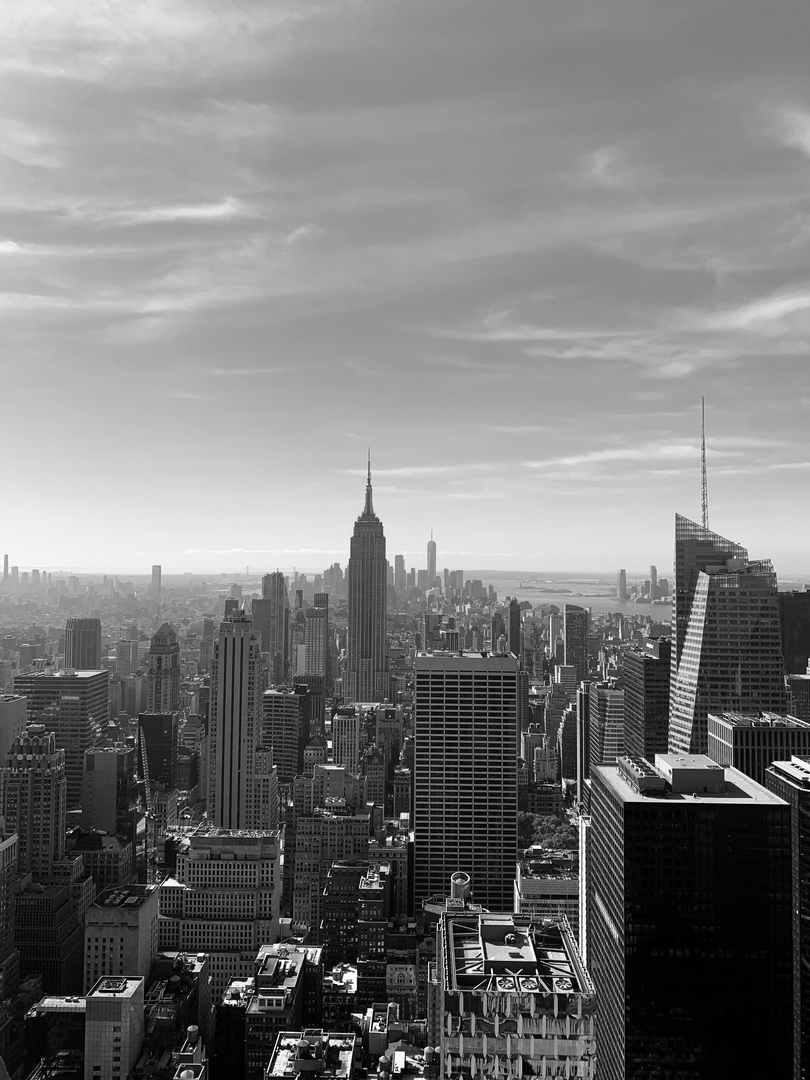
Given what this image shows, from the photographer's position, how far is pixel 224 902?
16656 mm

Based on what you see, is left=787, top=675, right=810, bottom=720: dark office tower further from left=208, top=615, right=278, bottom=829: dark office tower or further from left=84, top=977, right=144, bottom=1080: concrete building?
left=84, top=977, right=144, bottom=1080: concrete building

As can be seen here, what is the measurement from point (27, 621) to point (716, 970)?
2044 centimetres

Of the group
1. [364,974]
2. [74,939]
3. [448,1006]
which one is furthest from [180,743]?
[448,1006]

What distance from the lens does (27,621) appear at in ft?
81.8

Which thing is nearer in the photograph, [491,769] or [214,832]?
[214,832]

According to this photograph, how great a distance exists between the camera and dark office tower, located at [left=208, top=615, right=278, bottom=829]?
23359 millimetres

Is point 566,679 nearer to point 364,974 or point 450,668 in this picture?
point 450,668

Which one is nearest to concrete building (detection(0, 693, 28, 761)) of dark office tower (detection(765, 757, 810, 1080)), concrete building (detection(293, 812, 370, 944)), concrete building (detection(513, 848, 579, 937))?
concrete building (detection(293, 812, 370, 944))

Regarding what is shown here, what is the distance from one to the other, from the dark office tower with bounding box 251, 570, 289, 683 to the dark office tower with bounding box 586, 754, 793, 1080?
2586 centimetres

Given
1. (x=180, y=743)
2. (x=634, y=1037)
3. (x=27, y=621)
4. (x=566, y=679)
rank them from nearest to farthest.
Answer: (x=634, y=1037) < (x=27, y=621) < (x=180, y=743) < (x=566, y=679)

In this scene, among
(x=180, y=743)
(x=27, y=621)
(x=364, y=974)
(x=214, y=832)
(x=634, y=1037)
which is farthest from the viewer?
(x=180, y=743)

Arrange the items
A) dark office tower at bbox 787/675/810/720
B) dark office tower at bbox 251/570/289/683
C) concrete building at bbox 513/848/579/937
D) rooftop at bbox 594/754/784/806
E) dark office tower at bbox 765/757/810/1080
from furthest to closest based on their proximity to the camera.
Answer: dark office tower at bbox 251/570/289/683, dark office tower at bbox 787/675/810/720, concrete building at bbox 513/848/579/937, rooftop at bbox 594/754/784/806, dark office tower at bbox 765/757/810/1080

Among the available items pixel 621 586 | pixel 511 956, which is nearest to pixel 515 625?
pixel 621 586

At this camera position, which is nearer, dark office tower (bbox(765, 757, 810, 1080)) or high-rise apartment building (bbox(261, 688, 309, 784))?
dark office tower (bbox(765, 757, 810, 1080))
